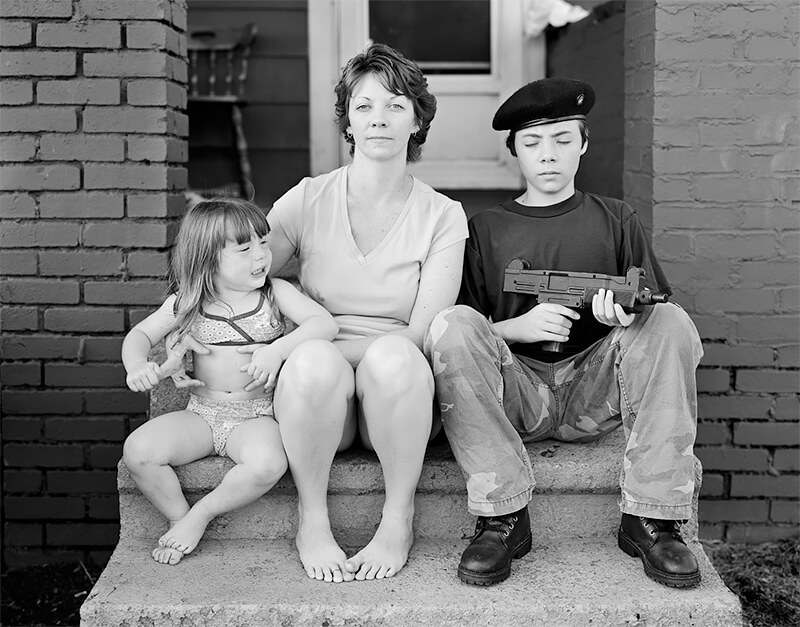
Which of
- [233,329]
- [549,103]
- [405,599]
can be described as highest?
[549,103]

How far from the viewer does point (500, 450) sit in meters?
2.42

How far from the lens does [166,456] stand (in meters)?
2.51

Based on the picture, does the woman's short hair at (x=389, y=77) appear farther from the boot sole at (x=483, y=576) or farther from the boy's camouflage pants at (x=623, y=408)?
the boot sole at (x=483, y=576)

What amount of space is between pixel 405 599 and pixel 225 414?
72 centimetres

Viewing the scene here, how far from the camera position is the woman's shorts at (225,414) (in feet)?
8.52

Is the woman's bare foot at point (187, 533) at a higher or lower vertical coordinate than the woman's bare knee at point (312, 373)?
lower

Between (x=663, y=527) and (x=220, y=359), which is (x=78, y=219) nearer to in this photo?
(x=220, y=359)

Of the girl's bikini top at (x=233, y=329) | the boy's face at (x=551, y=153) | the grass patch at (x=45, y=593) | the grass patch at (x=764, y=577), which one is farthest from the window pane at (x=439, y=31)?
the grass patch at (x=45, y=593)

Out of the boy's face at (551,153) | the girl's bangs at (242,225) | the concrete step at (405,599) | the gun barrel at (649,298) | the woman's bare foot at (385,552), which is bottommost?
the concrete step at (405,599)

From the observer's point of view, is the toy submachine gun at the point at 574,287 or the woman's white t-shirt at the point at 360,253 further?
the woman's white t-shirt at the point at 360,253

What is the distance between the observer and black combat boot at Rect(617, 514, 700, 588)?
2309 mm

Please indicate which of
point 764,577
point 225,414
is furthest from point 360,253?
point 764,577

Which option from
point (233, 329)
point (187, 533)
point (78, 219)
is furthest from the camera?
point (78, 219)

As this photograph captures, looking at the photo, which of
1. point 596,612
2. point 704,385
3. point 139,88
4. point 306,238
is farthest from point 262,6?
point 596,612
